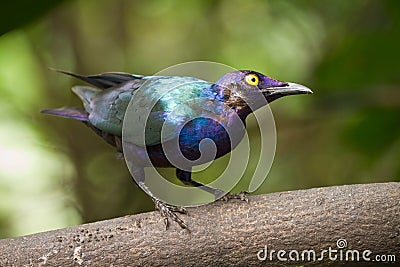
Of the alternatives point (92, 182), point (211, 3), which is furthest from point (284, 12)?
point (92, 182)

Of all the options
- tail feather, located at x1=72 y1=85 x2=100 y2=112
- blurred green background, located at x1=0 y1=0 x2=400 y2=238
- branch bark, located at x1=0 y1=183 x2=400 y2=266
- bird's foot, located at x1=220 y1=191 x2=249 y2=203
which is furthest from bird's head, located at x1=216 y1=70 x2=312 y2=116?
blurred green background, located at x1=0 y1=0 x2=400 y2=238

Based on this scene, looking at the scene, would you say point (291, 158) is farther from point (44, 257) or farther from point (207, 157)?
point (44, 257)

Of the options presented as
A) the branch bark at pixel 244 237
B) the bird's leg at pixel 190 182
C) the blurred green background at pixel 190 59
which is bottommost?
the branch bark at pixel 244 237

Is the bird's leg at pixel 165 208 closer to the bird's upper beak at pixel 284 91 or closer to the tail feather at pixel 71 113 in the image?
the tail feather at pixel 71 113

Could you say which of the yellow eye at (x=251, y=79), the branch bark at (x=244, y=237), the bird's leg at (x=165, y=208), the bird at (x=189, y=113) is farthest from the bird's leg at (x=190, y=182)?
the yellow eye at (x=251, y=79)

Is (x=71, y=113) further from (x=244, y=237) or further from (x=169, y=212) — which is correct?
(x=244, y=237)

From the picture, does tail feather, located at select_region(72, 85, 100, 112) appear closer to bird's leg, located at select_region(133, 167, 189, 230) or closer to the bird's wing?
the bird's wing

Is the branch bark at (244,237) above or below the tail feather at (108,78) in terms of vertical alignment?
below
